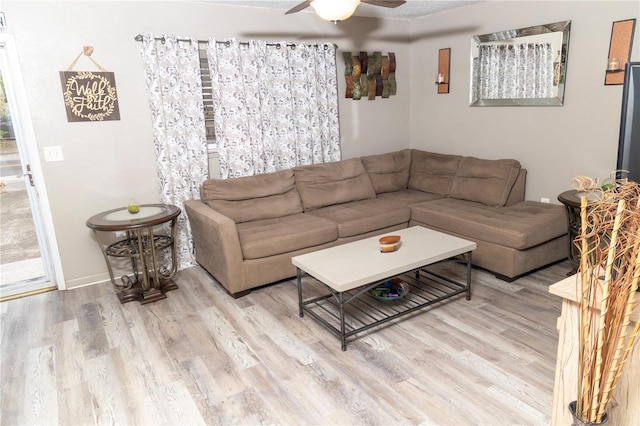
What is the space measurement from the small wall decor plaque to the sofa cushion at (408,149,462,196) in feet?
10.3

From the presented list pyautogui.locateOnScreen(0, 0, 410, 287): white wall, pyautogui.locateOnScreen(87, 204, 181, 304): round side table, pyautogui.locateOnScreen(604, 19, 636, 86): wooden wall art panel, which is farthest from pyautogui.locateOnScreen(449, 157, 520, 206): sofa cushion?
pyautogui.locateOnScreen(87, 204, 181, 304): round side table

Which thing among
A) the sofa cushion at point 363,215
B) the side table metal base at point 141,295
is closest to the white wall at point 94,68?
the side table metal base at point 141,295

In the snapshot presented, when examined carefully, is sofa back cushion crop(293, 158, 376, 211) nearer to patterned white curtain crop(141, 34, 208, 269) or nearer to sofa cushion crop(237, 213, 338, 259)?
sofa cushion crop(237, 213, 338, 259)

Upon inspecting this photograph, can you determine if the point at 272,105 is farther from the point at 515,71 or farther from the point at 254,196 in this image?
the point at 515,71

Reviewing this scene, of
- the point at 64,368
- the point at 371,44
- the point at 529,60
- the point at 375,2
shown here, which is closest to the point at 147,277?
the point at 64,368

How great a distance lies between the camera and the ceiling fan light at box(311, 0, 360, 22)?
243cm

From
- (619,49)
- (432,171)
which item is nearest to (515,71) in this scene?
(619,49)

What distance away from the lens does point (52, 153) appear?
3568 mm

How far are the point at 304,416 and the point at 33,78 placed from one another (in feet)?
10.6

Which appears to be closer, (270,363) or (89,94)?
(270,363)

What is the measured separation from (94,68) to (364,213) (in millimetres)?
2632

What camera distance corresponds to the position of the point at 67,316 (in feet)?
10.9

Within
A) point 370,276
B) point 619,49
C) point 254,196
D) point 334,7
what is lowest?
point 370,276

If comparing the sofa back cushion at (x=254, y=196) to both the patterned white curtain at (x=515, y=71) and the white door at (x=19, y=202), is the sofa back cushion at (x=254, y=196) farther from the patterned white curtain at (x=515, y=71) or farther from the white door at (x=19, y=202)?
the patterned white curtain at (x=515, y=71)
